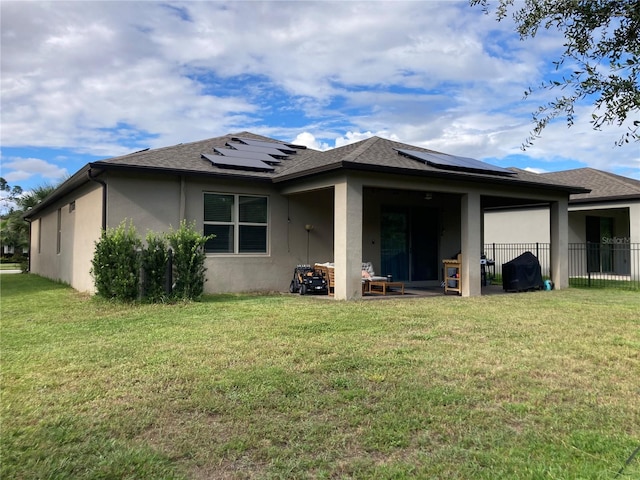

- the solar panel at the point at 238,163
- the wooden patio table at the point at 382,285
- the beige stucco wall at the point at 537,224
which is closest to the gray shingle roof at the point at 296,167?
the solar panel at the point at 238,163

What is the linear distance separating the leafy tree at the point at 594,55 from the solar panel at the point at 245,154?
9.76 metres

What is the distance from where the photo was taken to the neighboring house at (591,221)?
1855 cm

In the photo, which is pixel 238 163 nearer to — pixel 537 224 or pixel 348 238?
pixel 348 238

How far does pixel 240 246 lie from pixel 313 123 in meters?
9.69

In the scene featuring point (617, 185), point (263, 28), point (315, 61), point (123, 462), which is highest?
point (315, 61)

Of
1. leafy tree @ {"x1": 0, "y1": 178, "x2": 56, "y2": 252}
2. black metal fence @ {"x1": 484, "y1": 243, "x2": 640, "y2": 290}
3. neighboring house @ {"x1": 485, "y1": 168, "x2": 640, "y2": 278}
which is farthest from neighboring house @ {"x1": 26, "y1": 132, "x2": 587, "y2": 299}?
leafy tree @ {"x1": 0, "y1": 178, "x2": 56, "y2": 252}

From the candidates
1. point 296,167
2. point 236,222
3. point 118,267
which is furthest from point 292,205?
point 118,267

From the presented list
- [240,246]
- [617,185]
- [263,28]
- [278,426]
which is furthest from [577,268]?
[278,426]

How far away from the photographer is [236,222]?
1227 centimetres

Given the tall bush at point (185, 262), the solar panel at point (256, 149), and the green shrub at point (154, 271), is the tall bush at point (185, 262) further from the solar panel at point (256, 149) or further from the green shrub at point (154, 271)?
the solar panel at point (256, 149)

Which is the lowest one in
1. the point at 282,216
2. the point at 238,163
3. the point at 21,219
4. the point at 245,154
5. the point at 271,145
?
the point at 282,216

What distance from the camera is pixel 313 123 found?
2034 centimetres

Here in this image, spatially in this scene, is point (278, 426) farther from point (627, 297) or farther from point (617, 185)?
point (617, 185)

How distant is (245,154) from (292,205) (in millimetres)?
2071
